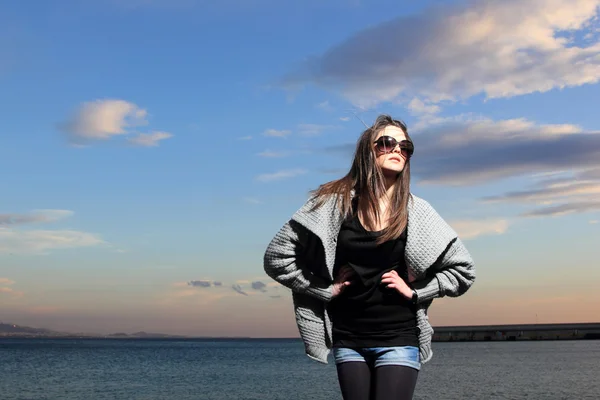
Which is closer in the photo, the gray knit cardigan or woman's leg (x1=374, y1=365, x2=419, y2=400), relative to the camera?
woman's leg (x1=374, y1=365, x2=419, y2=400)

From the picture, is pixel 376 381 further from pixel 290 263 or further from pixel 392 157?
pixel 392 157

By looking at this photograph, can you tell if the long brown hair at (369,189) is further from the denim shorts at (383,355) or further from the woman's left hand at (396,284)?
the denim shorts at (383,355)

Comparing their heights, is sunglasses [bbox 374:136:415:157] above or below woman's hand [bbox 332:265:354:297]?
above

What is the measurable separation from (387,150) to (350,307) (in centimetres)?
73

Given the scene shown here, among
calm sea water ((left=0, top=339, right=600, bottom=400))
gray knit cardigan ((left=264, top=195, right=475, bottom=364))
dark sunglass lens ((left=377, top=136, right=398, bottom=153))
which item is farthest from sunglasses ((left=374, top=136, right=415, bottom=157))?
calm sea water ((left=0, top=339, right=600, bottom=400))

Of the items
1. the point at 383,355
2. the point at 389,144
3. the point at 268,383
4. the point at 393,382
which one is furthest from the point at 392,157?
the point at 268,383

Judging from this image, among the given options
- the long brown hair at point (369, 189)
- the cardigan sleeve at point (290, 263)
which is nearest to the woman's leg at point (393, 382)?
the cardigan sleeve at point (290, 263)

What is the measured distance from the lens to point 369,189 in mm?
3447

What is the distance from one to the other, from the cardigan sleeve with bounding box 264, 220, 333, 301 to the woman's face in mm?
465

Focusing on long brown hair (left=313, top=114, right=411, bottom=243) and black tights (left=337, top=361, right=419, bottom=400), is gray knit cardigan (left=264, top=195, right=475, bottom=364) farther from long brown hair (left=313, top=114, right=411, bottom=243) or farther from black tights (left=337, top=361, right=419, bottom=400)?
black tights (left=337, top=361, right=419, bottom=400)

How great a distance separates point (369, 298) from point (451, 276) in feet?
1.32

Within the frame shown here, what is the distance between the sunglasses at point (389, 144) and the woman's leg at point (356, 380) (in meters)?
0.96

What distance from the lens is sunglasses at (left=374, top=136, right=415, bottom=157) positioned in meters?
3.49

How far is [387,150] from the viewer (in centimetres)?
349
